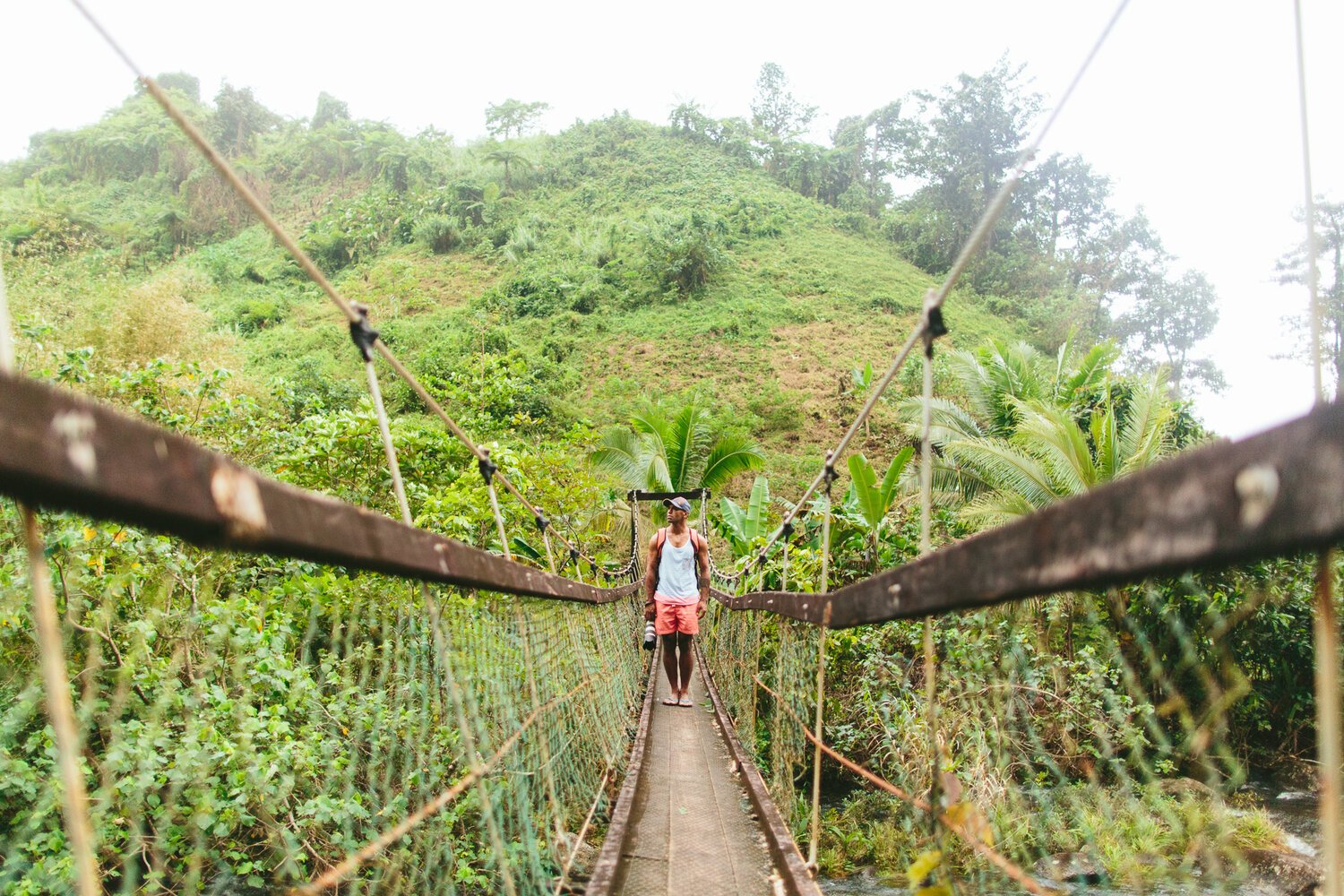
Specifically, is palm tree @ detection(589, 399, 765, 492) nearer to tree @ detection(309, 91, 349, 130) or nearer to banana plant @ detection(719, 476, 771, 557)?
banana plant @ detection(719, 476, 771, 557)

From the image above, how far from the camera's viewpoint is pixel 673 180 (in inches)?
1077

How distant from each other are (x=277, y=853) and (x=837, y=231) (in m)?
26.0

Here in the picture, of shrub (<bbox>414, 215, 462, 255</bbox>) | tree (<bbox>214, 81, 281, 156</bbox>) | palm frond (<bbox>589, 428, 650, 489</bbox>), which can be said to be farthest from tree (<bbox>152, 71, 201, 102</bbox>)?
palm frond (<bbox>589, 428, 650, 489</bbox>)

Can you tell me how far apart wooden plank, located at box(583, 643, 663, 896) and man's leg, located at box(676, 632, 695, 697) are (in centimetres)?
28

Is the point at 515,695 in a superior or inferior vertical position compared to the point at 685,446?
inferior

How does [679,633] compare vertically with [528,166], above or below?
below

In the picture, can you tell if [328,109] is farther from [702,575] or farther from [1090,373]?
[702,575]

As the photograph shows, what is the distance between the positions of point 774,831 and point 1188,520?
183 cm

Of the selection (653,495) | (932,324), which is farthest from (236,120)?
(932,324)

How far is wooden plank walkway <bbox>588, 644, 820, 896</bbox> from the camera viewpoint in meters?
1.86

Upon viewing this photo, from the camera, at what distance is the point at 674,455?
29.7 feet

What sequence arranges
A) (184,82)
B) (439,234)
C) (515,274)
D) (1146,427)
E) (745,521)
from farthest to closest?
(184,82), (439,234), (515,274), (745,521), (1146,427)

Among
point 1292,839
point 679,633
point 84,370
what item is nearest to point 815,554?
point 679,633

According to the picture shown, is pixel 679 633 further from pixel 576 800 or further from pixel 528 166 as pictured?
pixel 528 166
